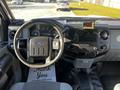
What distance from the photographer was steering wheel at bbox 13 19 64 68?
140 inches

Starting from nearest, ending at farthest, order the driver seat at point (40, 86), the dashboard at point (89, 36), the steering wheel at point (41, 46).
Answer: the driver seat at point (40, 86), the steering wheel at point (41, 46), the dashboard at point (89, 36)

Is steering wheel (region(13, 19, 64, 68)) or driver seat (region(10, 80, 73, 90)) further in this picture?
steering wheel (region(13, 19, 64, 68))

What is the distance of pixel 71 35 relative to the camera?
4066mm

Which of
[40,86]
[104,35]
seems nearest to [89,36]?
[104,35]

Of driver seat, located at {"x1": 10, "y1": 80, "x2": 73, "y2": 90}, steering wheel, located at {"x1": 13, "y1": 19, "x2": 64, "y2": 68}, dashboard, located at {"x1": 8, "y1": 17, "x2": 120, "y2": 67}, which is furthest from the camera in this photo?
dashboard, located at {"x1": 8, "y1": 17, "x2": 120, "y2": 67}

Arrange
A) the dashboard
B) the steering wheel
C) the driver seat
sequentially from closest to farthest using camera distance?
the driver seat < the steering wheel < the dashboard

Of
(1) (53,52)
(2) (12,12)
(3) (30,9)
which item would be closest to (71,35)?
(1) (53,52)

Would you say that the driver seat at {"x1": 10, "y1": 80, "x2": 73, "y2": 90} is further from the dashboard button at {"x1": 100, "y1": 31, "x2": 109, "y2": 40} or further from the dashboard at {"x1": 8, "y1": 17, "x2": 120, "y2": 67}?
the dashboard button at {"x1": 100, "y1": 31, "x2": 109, "y2": 40}

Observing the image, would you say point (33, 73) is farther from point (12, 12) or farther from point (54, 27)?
point (12, 12)

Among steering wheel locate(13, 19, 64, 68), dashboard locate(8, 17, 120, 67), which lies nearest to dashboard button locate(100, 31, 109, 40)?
dashboard locate(8, 17, 120, 67)

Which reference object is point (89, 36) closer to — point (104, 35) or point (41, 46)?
point (104, 35)

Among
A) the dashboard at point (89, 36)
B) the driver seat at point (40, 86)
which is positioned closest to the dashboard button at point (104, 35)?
the dashboard at point (89, 36)

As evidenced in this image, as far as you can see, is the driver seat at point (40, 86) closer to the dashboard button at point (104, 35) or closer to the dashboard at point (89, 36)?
the dashboard at point (89, 36)

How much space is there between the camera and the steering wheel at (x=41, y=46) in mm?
3559
